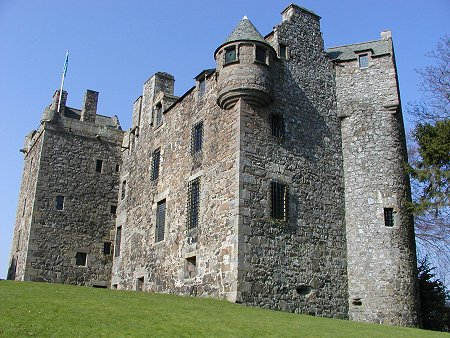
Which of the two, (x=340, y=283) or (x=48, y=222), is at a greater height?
(x=48, y=222)

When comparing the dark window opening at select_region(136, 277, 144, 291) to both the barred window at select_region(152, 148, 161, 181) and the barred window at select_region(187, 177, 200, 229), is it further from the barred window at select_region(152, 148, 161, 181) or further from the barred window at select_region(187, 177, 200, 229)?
the barred window at select_region(187, 177, 200, 229)

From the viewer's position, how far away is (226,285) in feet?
64.8

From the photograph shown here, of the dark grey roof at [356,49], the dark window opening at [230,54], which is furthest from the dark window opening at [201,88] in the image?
the dark grey roof at [356,49]

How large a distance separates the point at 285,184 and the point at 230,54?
5.64 metres

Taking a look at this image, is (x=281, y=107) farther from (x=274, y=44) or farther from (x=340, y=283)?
(x=340, y=283)

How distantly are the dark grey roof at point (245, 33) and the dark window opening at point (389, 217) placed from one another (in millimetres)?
8445

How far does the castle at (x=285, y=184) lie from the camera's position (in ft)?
67.9

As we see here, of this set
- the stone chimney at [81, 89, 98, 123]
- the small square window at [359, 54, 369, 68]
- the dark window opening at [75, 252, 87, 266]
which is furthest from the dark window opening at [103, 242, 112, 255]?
the small square window at [359, 54, 369, 68]

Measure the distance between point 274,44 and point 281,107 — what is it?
2.92m

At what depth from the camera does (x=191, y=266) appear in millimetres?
22984

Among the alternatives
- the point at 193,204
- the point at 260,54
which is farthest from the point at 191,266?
the point at 260,54

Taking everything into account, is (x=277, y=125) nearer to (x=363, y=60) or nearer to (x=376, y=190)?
(x=376, y=190)

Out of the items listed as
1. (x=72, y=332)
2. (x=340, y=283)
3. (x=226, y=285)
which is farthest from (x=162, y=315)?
(x=340, y=283)

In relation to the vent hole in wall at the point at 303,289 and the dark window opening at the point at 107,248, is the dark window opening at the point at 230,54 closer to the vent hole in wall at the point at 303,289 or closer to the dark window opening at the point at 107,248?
the vent hole in wall at the point at 303,289
